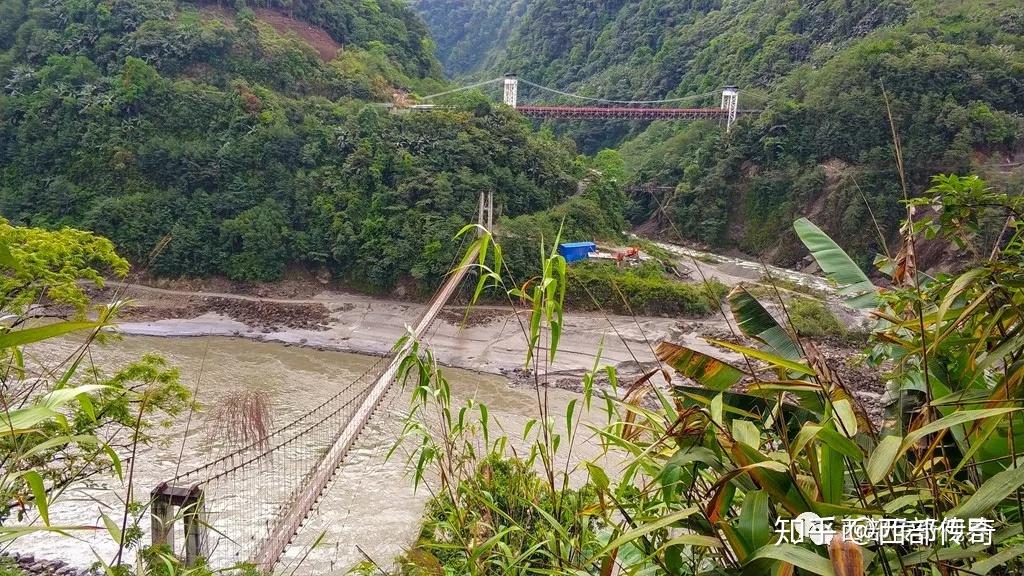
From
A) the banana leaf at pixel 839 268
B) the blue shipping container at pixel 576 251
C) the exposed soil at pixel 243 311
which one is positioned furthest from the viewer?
the blue shipping container at pixel 576 251

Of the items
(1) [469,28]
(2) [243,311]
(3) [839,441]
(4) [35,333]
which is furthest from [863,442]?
(1) [469,28]

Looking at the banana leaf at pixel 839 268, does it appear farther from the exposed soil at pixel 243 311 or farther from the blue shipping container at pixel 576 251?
the blue shipping container at pixel 576 251

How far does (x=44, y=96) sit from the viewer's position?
50.8 feet

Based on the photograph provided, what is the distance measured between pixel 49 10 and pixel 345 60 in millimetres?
7808

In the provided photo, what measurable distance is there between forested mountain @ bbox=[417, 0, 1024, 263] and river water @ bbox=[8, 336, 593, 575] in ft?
33.3

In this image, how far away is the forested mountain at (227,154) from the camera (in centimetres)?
1423

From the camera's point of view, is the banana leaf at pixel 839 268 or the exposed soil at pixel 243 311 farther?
the exposed soil at pixel 243 311

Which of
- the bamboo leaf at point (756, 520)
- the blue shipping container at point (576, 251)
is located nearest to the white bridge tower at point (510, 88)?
the blue shipping container at point (576, 251)

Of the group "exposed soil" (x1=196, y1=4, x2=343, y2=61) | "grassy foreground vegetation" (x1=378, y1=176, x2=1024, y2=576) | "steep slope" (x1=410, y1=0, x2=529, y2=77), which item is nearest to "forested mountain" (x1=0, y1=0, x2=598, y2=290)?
"exposed soil" (x1=196, y1=4, x2=343, y2=61)

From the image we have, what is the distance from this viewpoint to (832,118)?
653 inches

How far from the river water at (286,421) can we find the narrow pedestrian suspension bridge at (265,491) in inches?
9.7

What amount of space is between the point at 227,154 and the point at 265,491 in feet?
36.9

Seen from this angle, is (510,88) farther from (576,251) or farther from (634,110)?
(576,251)

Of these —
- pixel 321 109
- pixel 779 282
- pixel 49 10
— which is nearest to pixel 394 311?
pixel 321 109
